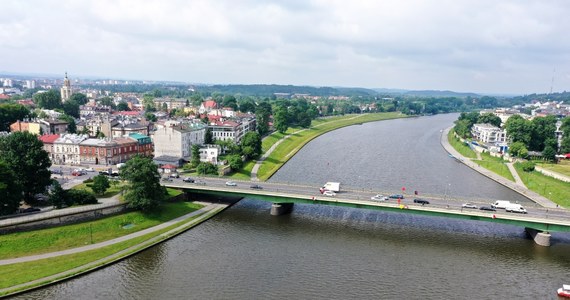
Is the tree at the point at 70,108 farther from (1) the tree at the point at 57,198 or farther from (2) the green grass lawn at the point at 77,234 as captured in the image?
(2) the green grass lawn at the point at 77,234

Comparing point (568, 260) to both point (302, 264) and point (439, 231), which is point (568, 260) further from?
point (302, 264)

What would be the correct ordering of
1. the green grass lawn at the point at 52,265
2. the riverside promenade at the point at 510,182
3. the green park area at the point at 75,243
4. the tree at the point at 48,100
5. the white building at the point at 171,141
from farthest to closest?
the tree at the point at 48,100, the white building at the point at 171,141, the riverside promenade at the point at 510,182, the green park area at the point at 75,243, the green grass lawn at the point at 52,265

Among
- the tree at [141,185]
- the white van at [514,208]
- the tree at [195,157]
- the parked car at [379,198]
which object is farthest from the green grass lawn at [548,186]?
the tree at [195,157]

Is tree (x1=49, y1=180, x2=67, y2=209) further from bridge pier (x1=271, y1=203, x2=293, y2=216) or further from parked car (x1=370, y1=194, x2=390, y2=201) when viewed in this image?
parked car (x1=370, y1=194, x2=390, y2=201)

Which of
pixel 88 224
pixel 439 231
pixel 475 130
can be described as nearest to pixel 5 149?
pixel 88 224

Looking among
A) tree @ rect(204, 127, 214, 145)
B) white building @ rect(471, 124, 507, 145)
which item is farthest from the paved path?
white building @ rect(471, 124, 507, 145)

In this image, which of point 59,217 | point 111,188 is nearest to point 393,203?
point 59,217
